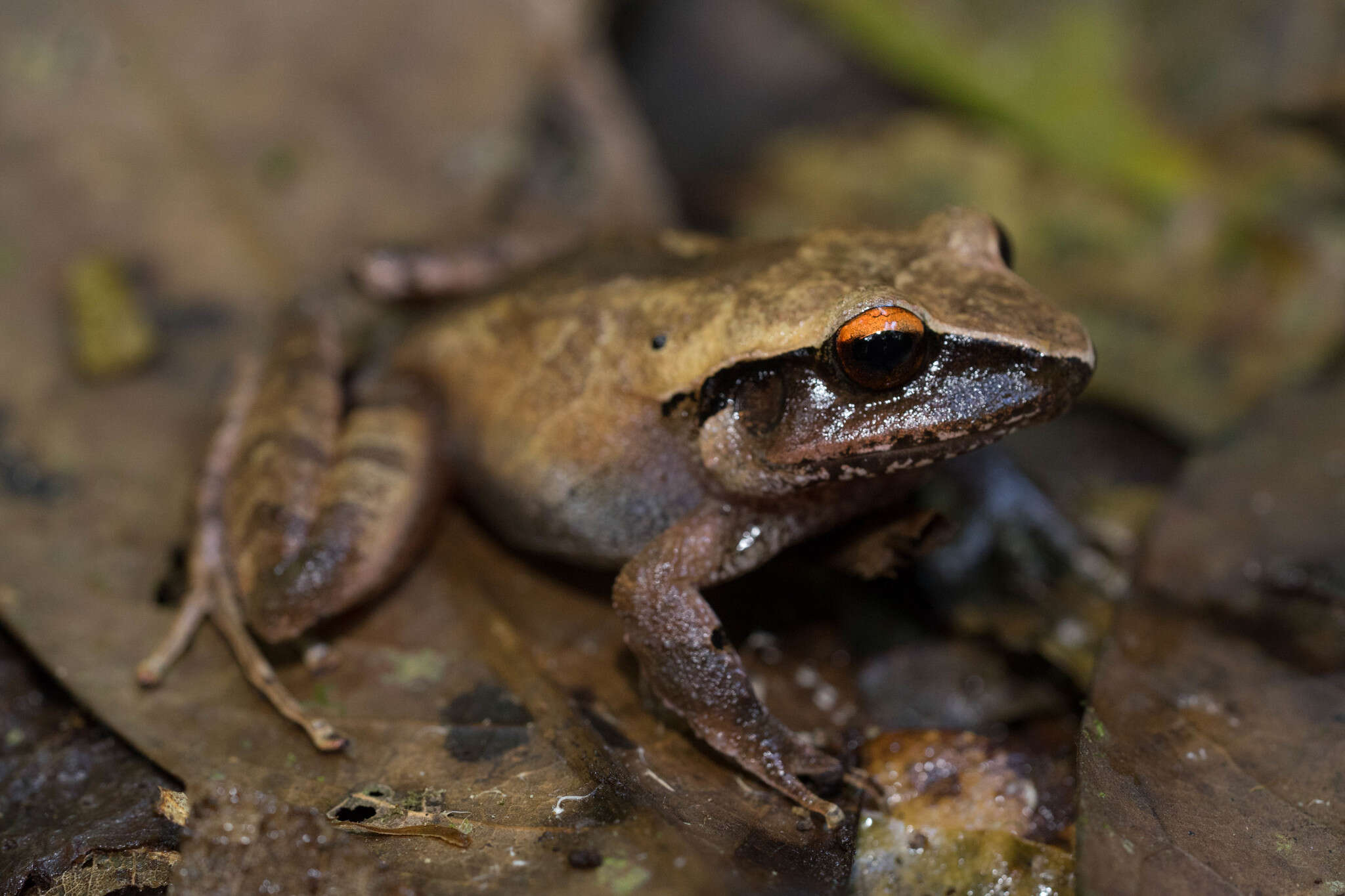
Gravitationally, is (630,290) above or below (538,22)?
below

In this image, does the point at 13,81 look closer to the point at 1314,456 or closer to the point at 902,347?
the point at 902,347

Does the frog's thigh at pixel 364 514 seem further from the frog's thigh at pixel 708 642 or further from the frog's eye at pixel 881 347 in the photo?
the frog's eye at pixel 881 347

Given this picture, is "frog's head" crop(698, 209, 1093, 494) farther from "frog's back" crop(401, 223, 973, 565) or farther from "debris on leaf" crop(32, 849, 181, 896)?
"debris on leaf" crop(32, 849, 181, 896)

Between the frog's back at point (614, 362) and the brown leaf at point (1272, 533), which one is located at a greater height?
the frog's back at point (614, 362)

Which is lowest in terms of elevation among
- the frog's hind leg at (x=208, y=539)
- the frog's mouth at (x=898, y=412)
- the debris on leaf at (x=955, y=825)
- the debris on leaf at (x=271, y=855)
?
the debris on leaf at (x=955, y=825)

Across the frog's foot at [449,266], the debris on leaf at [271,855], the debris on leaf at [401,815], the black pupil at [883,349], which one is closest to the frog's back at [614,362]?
the black pupil at [883,349]

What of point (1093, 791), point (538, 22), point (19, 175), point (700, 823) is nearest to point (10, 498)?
point (19, 175)

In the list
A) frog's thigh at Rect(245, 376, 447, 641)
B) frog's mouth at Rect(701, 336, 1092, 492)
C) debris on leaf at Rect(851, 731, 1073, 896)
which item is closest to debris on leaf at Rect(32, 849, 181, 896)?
frog's thigh at Rect(245, 376, 447, 641)
